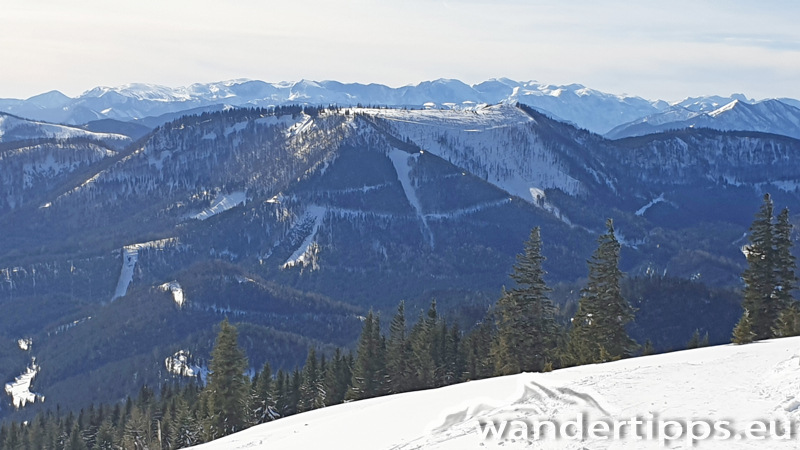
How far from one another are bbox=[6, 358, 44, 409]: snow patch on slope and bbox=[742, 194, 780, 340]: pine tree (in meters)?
156

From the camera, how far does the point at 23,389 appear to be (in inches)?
6885

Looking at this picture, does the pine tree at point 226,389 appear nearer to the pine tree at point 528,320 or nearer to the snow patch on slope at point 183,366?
the pine tree at point 528,320

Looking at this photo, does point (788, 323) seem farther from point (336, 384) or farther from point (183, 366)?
point (183, 366)

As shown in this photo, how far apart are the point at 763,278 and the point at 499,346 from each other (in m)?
18.4

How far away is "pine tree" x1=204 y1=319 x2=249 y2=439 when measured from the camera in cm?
5231

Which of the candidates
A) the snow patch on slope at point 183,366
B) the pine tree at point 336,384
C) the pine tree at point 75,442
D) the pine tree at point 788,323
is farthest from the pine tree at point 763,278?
the snow patch on slope at point 183,366

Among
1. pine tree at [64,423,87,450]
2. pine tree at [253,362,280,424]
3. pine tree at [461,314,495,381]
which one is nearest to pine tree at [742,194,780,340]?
pine tree at [461,314,495,381]

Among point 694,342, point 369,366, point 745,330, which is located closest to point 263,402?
point 369,366

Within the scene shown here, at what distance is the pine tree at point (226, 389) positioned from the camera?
172 ft

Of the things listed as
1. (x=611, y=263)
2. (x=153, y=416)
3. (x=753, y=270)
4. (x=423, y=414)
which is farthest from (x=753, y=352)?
(x=153, y=416)

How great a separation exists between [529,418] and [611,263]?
86.1ft

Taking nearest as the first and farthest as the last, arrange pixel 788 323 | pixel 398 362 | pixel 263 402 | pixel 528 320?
pixel 788 323 → pixel 528 320 → pixel 398 362 → pixel 263 402

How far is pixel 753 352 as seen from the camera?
94.9ft

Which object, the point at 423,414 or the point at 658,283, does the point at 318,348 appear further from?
the point at 423,414
